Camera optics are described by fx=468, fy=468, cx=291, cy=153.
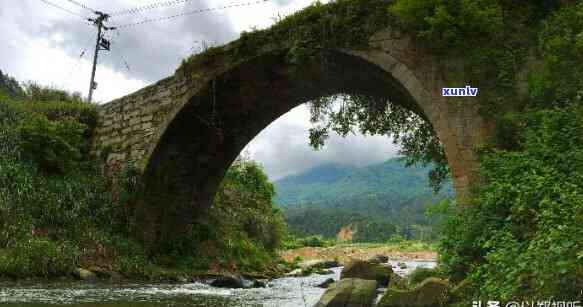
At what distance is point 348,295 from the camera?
576 cm

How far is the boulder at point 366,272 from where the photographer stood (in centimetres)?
952

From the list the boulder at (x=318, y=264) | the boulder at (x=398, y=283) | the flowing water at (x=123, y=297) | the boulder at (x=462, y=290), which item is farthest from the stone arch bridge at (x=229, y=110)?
the boulder at (x=318, y=264)

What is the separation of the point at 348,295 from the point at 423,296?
3.92 feet

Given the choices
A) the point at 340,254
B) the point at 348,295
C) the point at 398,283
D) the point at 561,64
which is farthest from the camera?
the point at 340,254

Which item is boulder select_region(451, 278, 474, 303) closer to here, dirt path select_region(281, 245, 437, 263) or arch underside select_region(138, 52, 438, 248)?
arch underside select_region(138, 52, 438, 248)

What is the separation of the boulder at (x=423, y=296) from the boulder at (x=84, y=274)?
5.52 metres

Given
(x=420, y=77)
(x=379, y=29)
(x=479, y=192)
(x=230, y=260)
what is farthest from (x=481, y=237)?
(x=230, y=260)

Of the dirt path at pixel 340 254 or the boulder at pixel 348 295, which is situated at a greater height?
the boulder at pixel 348 295

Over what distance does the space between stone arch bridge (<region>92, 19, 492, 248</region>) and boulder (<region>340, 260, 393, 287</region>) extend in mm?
3474

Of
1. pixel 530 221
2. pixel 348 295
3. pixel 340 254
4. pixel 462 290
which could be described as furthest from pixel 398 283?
pixel 340 254

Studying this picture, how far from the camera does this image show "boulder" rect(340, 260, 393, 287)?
9.52 meters

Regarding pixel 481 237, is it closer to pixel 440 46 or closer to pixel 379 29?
pixel 440 46

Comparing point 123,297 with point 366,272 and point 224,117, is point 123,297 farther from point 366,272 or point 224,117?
point 366,272

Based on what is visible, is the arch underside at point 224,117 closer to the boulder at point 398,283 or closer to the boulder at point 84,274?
the boulder at point 84,274
